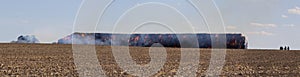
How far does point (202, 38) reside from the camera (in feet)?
198

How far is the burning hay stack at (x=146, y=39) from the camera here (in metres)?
57.8

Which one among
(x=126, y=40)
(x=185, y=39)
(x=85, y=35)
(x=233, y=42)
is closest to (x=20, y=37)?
(x=85, y=35)

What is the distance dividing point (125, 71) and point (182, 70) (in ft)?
7.55

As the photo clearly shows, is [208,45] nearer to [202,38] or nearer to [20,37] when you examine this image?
[202,38]

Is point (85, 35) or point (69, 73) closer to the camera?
point (69, 73)

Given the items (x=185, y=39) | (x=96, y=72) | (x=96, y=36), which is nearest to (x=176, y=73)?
(x=96, y=72)

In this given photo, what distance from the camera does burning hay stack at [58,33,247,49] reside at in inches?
2275

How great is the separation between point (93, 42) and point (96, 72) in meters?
39.4

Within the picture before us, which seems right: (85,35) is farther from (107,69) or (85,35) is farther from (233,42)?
(107,69)

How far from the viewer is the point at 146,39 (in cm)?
6069

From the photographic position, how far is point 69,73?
757 inches

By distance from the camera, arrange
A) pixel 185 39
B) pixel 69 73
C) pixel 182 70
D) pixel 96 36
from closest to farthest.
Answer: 1. pixel 69 73
2. pixel 182 70
3. pixel 185 39
4. pixel 96 36

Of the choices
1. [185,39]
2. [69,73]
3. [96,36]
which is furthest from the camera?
[96,36]

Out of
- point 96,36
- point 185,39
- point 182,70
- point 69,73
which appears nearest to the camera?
point 69,73
